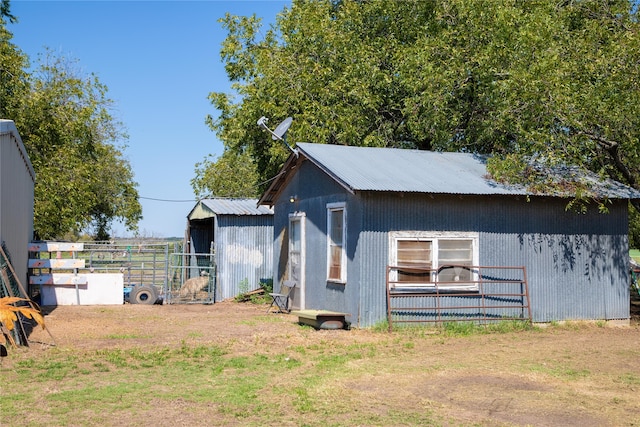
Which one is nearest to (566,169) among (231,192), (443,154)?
(443,154)

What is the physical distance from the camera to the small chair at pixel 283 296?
1809 centimetres

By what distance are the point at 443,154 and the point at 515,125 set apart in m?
2.14

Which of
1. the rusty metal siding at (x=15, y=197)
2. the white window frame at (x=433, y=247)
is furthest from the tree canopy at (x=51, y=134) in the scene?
the white window frame at (x=433, y=247)

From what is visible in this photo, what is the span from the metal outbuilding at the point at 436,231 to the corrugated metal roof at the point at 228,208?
17.6 ft

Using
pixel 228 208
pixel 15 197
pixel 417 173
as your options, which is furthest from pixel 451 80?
pixel 15 197

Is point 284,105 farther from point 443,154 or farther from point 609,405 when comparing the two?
point 609,405

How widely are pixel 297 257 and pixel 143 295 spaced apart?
5.66 m

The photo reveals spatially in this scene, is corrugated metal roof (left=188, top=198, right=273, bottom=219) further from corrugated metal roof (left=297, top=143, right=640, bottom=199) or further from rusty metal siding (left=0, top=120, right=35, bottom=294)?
corrugated metal roof (left=297, top=143, right=640, bottom=199)

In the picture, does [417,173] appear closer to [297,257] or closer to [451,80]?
[297,257]

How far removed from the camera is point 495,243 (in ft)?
52.0

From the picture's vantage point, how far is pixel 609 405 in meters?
8.50

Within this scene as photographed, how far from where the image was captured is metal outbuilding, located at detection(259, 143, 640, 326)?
14.8 meters

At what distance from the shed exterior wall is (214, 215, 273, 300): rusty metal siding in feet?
19.8

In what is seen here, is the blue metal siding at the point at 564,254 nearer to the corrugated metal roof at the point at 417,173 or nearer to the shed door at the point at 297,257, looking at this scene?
the corrugated metal roof at the point at 417,173
